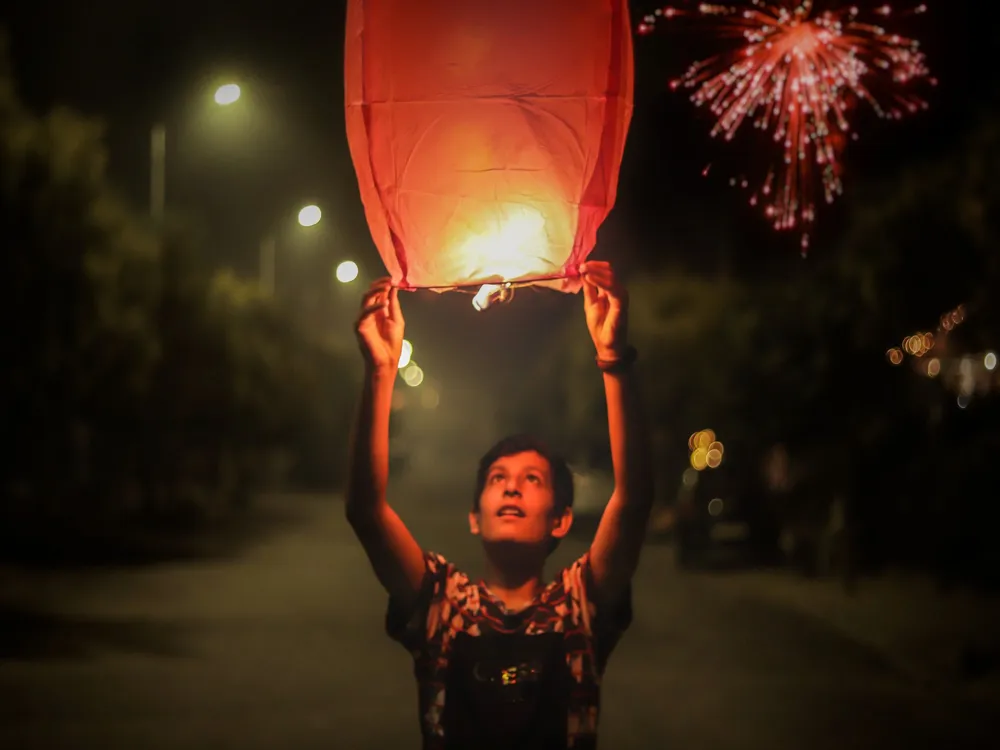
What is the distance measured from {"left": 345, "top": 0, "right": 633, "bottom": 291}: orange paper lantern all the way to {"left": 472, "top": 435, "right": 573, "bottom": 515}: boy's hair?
0.48m

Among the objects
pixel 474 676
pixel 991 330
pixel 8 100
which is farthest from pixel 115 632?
pixel 474 676

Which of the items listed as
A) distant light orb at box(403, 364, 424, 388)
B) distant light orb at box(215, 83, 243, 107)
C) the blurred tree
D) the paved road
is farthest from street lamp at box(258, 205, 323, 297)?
distant light orb at box(215, 83, 243, 107)

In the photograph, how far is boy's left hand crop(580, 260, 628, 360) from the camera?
13.7 ft

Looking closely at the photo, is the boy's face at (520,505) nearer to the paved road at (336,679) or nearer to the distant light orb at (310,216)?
the distant light orb at (310,216)

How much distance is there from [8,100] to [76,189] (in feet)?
6.62

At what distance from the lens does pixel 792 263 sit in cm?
2780

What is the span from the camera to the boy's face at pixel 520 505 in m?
4.39

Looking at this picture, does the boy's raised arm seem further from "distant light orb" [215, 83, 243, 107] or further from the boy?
"distant light orb" [215, 83, 243, 107]

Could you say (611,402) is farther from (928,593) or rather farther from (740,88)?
(928,593)

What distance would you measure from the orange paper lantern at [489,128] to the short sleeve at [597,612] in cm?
81

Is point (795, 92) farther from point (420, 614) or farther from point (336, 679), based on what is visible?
point (336, 679)

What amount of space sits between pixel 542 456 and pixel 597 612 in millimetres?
482

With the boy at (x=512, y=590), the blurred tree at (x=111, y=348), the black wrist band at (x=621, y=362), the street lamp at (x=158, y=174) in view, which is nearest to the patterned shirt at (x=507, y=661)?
the boy at (x=512, y=590)

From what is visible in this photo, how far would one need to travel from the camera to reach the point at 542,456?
449 centimetres
